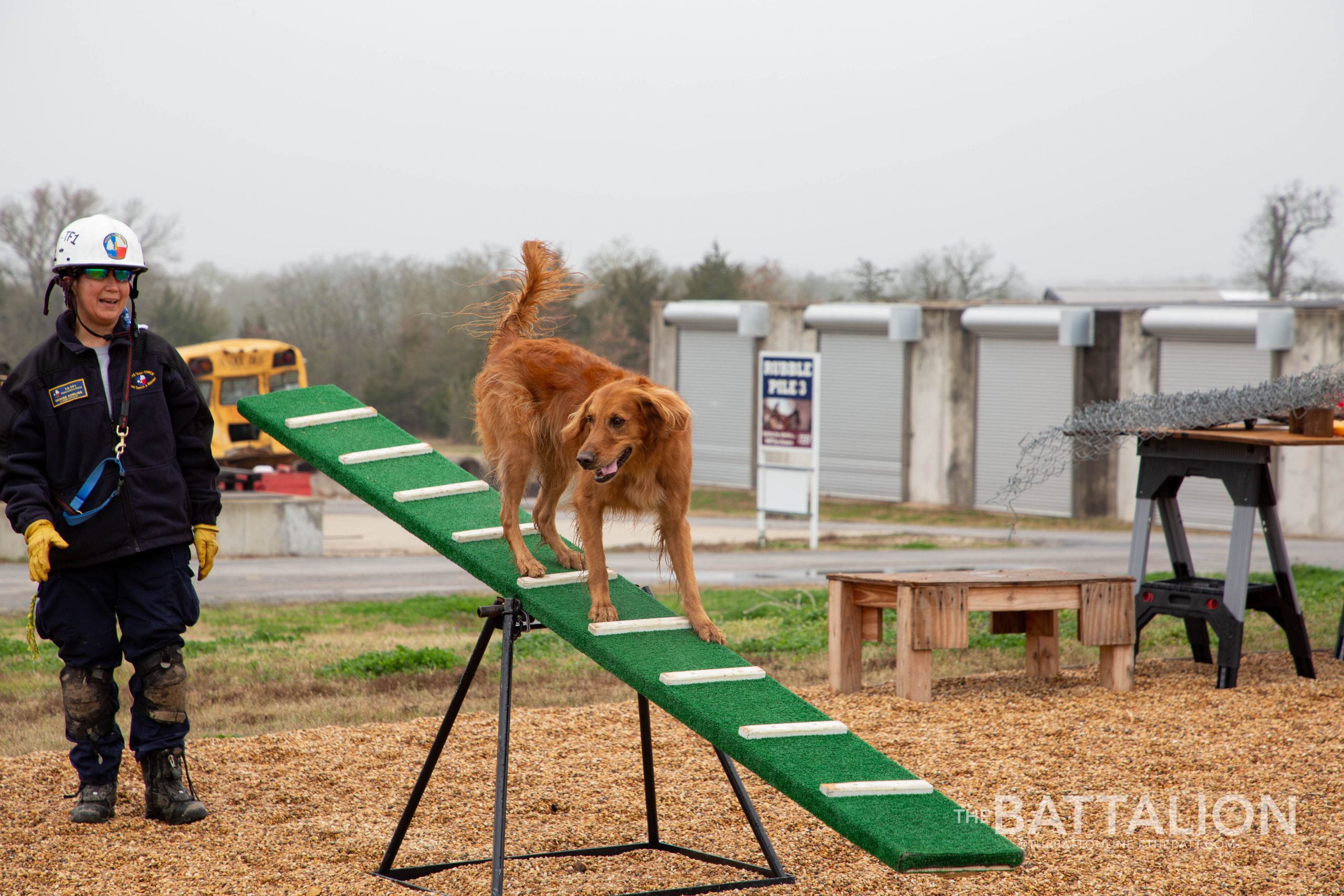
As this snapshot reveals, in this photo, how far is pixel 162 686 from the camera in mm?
5055

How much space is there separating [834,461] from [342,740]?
81.8ft

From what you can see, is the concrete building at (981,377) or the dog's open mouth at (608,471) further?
the concrete building at (981,377)

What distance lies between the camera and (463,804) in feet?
17.7

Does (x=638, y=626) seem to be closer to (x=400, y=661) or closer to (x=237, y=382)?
(x=400, y=661)

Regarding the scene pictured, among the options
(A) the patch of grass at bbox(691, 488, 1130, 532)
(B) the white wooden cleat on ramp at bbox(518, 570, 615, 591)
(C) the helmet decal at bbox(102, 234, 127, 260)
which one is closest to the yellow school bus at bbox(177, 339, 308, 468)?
(A) the patch of grass at bbox(691, 488, 1130, 532)

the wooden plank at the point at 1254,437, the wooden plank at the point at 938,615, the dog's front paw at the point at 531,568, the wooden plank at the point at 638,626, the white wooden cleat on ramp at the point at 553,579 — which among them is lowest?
the wooden plank at the point at 938,615

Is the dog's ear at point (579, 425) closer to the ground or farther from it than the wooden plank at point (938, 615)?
farther from it

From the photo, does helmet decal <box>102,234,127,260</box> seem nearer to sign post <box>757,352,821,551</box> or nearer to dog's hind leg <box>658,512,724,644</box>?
dog's hind leg <box>658,512,724,644</box>

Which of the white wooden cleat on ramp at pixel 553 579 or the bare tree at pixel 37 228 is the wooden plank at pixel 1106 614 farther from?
the bare tree at pixel 37 228

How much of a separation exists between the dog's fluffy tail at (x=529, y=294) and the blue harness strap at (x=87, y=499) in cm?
157

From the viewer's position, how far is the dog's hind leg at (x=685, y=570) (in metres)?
4.59

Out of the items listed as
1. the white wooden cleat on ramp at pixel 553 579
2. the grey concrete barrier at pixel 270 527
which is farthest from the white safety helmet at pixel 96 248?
the grey concrete barrier at pixel 270 527

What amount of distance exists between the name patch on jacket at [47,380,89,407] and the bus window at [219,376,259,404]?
20771mm

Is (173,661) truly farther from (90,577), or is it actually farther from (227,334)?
(227,334)
